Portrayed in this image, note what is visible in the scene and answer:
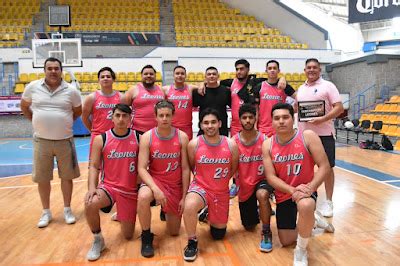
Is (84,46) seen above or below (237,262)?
above

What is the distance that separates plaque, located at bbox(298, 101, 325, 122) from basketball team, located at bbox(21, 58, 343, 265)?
0.24 ft

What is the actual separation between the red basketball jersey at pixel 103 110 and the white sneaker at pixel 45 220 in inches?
42.5

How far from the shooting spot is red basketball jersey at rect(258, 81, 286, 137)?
4238 millimetres

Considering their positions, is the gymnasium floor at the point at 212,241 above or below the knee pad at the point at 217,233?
below

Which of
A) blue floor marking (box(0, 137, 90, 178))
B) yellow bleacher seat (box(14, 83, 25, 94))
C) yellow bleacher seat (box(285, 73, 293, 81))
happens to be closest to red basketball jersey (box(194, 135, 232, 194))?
blue floor marking (box(0, 137, 90, 178))

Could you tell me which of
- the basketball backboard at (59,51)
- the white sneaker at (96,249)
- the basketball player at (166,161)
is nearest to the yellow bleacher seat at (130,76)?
the basketball backboard at (59,51)

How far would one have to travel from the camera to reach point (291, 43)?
16125 millimetres

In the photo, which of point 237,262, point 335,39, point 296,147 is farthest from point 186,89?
point 335,39

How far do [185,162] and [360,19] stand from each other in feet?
48.3

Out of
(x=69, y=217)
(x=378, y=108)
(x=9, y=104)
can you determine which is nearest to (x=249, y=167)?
(x=69, y=217)

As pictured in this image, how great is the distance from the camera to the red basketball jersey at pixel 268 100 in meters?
4.24

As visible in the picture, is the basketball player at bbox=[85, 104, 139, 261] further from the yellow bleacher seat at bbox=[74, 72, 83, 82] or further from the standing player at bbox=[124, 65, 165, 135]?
the yellow bleacher seat at bbox=[74, 72, 83, 82]

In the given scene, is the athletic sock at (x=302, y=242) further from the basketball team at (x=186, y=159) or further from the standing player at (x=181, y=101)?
the standing player at (x=181, y=101)

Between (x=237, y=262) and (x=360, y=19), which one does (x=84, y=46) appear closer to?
(x=360, y=19)
